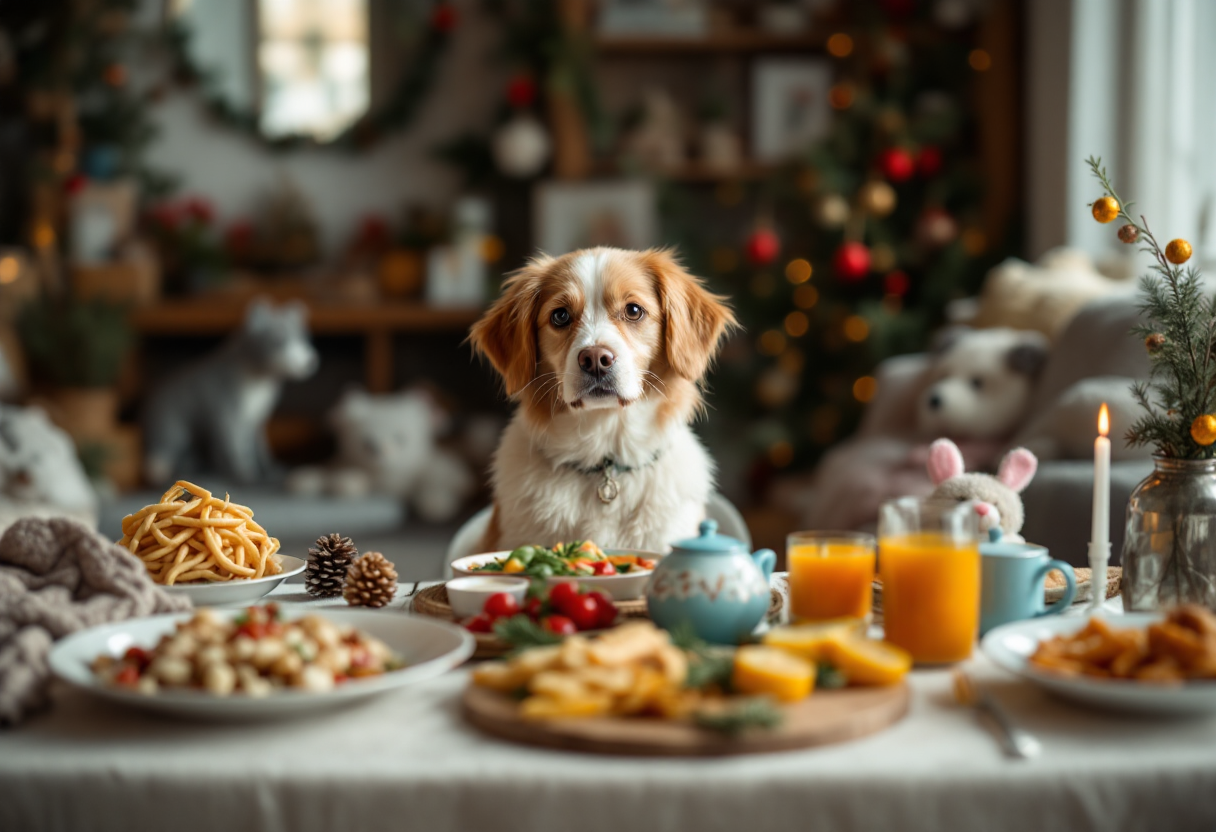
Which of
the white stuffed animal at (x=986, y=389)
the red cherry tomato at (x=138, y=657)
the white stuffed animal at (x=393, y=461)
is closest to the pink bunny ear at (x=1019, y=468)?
A: the red cherry tomato at (x=138, y=657)

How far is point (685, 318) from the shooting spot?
6.41 ft

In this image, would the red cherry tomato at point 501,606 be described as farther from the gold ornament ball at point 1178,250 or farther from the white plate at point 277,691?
the gold ornament ball at point 1178,250

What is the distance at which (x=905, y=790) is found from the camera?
0.81m

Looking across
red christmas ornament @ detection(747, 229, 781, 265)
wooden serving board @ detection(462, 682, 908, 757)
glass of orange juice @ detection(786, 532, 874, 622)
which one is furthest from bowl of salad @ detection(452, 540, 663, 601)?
red christmas ornament @ detection(747, 229, 781, 265)

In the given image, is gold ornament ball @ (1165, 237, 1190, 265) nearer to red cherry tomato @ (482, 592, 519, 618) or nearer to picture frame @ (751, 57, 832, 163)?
red cherry tomato @ (482, 592, 519, 618)

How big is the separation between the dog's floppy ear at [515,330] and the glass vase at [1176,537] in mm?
1027

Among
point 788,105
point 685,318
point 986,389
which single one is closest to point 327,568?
point 685,318

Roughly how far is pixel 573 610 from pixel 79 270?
4283 mm

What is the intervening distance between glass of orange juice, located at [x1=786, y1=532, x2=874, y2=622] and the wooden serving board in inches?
7.2

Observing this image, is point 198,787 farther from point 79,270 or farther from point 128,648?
point 79,270

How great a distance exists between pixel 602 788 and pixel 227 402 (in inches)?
159

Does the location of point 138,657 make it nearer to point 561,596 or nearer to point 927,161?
point 561,596

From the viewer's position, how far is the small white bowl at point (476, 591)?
3.84 ft

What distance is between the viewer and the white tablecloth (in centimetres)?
81
